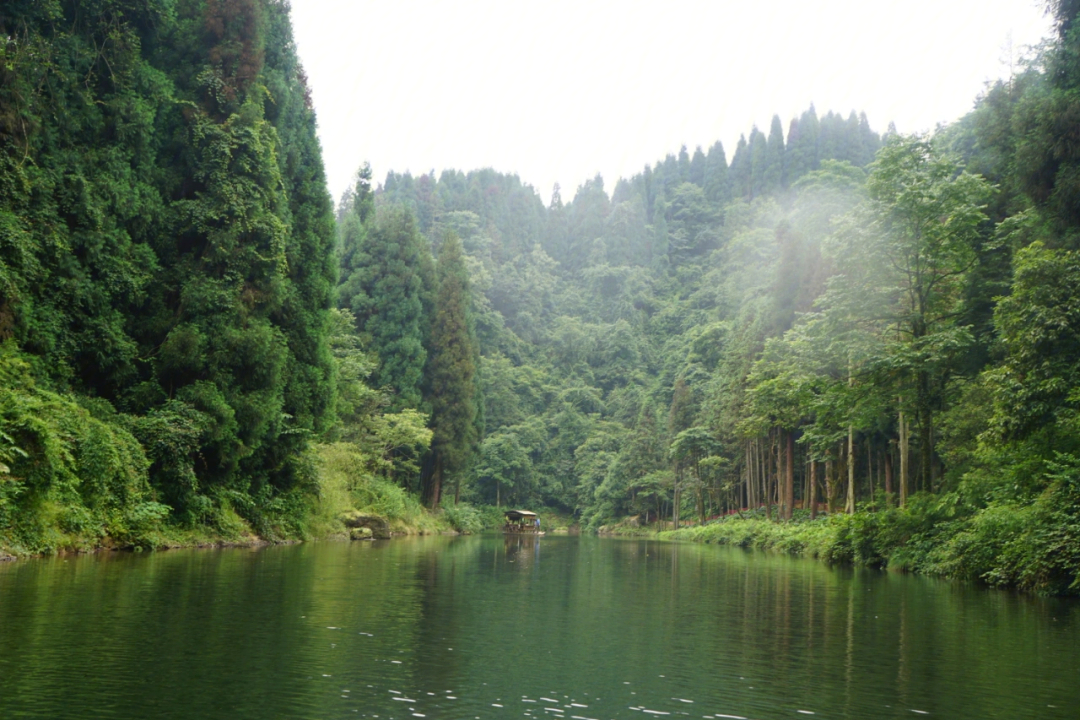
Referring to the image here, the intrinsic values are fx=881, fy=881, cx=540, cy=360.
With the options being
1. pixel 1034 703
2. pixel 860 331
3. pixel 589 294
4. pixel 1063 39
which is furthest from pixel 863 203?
pixel 589 294

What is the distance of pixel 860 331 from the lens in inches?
1008

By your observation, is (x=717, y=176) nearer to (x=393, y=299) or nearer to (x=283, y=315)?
(x=393, y=299)

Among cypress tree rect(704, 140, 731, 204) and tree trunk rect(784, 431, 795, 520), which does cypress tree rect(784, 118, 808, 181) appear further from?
tree trunk rect(784, 431, 795, 520)

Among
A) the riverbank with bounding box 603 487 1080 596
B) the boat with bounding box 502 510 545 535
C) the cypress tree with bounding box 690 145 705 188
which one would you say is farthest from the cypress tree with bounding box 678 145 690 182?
the riverbank with bounding box 603 487 1080 596

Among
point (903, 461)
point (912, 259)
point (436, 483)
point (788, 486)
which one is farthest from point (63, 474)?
point (436, 483)

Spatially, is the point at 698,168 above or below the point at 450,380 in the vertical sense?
above

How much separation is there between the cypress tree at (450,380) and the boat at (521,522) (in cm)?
904

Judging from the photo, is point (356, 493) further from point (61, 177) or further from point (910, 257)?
point (910, 257)

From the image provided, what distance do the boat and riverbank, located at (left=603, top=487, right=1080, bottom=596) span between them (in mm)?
33028

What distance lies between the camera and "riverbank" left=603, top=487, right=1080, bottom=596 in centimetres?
1598

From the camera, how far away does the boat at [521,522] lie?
65.1m

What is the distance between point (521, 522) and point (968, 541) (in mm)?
48149

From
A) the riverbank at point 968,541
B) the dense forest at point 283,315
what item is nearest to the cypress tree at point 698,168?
the dense forest at point 283,315

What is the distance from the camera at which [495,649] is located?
8.87m
